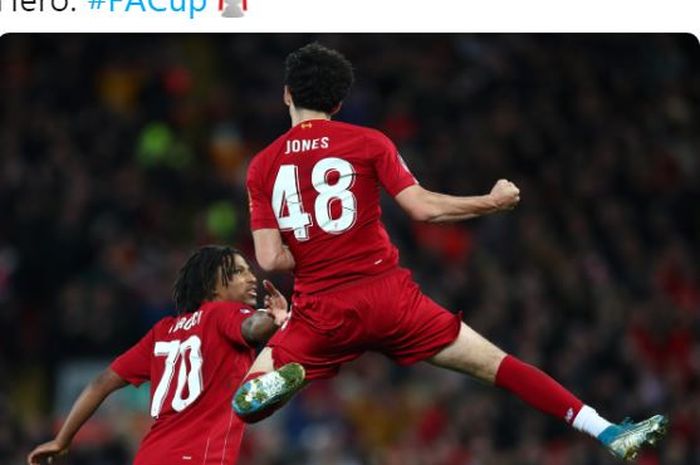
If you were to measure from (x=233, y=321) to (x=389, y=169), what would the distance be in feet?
3.35

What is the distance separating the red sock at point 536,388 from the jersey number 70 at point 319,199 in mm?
1015

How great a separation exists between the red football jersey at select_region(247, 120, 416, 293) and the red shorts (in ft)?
0.25

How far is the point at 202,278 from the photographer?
8.01 m

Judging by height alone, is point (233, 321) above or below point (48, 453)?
above

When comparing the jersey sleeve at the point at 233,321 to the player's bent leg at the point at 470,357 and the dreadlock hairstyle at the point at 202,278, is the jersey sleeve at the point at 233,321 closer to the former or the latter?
the dreadlock hairstyle at the point at 202,278

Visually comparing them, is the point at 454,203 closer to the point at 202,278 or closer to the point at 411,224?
the point at 202,278

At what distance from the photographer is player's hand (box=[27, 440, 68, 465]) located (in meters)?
8.16

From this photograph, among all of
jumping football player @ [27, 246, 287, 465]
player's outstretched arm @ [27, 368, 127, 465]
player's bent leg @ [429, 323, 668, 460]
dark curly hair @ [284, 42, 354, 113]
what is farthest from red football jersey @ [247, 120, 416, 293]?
player's outstretched arm @ [27, 368, 127, 465]

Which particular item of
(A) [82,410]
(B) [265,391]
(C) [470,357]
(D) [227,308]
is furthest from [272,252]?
(A) [82,410]

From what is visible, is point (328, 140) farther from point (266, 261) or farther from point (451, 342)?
point (451, 342)

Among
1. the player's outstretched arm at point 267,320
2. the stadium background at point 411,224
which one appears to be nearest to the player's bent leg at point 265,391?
the player's outstretched arm at point 267,320

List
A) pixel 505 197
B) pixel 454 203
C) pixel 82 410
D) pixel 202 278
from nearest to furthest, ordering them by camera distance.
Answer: pixel 505 197 → pixel 454 203 → pixel 202 278 → pixel 82 410

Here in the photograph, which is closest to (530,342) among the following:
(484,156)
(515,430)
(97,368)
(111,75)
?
(515,430)

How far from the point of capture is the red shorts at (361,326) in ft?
24.6
